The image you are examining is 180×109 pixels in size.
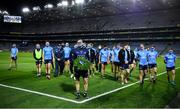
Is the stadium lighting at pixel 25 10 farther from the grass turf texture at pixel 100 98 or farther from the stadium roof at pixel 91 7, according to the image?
the grass turf texture at pixel 100 98

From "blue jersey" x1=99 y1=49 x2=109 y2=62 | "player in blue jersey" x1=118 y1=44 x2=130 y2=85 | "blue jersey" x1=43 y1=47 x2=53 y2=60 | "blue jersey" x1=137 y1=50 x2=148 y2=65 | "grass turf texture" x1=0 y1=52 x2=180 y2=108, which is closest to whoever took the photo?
"grass turf texture" x1=0 y1=52 x2=180 y2=108

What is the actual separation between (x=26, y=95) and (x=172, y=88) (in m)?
8.26

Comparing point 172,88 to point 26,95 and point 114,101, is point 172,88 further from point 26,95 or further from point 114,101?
point 26,95

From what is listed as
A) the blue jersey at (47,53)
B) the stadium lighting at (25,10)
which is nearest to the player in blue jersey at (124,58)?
the blue jersey at (47,53)

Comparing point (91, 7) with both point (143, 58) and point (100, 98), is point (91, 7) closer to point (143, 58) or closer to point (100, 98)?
point (143, 58)

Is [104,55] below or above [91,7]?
below

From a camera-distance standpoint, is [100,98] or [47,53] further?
[47,53]

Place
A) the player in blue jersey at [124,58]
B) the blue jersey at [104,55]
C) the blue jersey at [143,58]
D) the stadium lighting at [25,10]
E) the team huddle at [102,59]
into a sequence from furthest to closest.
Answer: the stadium lighting at [25,10] < the blue jersey at [104,55] < the blue jersey at [143,58] < the player in blue jersey at [124,58] < the team huddle at [102,59]

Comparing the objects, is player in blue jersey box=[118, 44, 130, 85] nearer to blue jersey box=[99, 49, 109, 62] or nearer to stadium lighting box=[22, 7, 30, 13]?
blue jersey box=[99, 49, 109, 62]

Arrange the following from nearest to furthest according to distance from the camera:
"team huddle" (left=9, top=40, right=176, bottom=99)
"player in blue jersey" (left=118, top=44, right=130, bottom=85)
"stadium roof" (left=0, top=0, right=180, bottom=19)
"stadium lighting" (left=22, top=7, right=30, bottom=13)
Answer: "team huddle" (left=9, top=40, right=176, bottom=99) < "player in blue jersey" (left=118, top=44, right=130, bottom=85) < "stadium roof" (left=0, top=0, right=180, bottom=19) < "stadium lighting" (left=22, top=7, right=30, bottom=13)

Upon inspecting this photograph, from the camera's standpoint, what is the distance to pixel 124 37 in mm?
62438

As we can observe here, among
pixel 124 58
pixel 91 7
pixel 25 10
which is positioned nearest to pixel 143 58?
pixel 124 58

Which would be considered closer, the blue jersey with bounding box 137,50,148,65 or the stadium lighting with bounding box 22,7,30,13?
the blue jersey with bounding box 137,50,148,65

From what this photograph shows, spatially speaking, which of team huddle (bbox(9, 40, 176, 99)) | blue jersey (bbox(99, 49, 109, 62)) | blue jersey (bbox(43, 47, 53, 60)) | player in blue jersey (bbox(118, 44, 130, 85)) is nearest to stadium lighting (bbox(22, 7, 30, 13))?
team huddle (bbox(9, 40, 176, 99))
